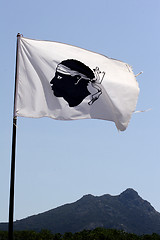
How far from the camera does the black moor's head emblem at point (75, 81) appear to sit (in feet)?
47.9

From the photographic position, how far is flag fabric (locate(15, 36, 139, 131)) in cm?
1390

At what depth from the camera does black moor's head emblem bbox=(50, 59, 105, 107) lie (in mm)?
14609

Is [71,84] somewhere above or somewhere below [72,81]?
below

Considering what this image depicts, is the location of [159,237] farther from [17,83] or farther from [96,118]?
[17,83]

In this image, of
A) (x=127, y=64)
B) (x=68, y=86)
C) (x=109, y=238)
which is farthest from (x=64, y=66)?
(x=109, y=238)

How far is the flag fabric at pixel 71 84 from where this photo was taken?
13898mm

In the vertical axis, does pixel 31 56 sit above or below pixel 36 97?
above

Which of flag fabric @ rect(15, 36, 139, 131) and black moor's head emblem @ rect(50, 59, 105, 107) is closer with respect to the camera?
flag fabric @ rect(15, 36, 139, 131)

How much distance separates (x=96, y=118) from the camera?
14977 mm

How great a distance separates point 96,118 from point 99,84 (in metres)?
1.27

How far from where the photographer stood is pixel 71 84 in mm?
15047

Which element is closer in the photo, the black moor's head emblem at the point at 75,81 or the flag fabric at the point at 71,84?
the flag fabric at the point at 71,84

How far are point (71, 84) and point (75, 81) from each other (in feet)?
0.64

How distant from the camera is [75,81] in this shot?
49.6 ft
